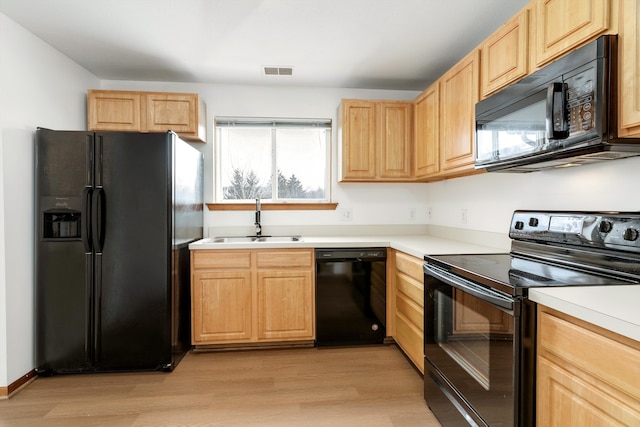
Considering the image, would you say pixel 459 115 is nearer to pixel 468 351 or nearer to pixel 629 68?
pixel 629 68

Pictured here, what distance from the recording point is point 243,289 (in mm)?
2713

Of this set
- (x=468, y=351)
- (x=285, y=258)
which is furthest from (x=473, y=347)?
(x=285, y=258)

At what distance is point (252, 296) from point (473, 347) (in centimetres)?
174

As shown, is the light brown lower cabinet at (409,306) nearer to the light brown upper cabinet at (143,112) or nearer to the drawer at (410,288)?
the drawer at (410,288)

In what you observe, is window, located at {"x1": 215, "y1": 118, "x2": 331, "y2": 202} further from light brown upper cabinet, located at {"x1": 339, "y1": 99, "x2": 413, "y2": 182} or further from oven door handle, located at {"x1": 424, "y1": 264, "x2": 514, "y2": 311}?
oven door handle, located at {"x1": 424, "y1": 264, "x2": 514, "y2": 311}

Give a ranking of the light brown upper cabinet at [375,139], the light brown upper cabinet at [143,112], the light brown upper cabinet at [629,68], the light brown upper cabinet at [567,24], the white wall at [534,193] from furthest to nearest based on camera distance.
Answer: the light brown upper cabinet at [375,139], the light brown upper cabinet at [143,112], the white wall at [534,193], the light brown upper cabinet at [567,24], the light brown upper cabinet at [629,68]

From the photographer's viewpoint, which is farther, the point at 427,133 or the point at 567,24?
the point at 427,133

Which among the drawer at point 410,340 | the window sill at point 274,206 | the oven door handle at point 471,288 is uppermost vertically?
the window sill at point 274,206

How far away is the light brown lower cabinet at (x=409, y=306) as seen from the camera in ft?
7.22

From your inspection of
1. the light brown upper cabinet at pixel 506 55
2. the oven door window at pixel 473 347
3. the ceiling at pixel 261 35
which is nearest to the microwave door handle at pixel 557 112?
the light brown upper cabinet at pixel 506 55

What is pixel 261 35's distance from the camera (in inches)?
91.9

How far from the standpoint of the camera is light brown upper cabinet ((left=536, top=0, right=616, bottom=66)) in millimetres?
1247

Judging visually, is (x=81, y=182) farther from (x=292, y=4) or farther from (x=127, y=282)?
(x=292, y=4)

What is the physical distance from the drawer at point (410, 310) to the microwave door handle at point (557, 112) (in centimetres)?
129
